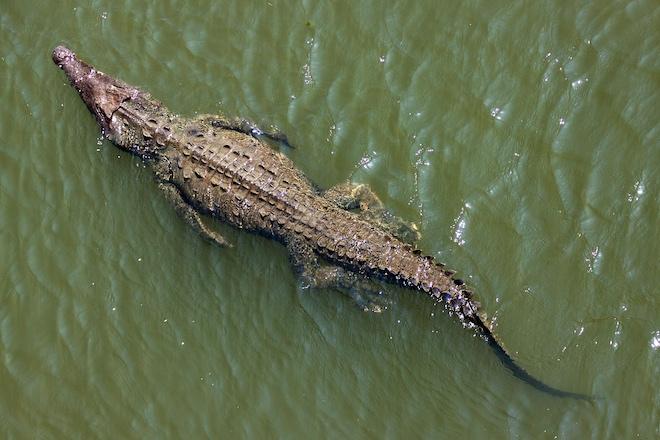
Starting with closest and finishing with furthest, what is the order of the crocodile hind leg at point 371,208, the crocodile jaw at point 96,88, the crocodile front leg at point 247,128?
the crocodile hind leg at point 371,208
the crocodile front leg at point 247,128
the crocodile jaw at point 96,88

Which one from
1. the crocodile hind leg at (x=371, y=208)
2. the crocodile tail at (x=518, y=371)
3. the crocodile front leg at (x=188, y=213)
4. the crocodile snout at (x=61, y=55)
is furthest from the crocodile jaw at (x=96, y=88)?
the crocodile tail at (x=518, y=371)

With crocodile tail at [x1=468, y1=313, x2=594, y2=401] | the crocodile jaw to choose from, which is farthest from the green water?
the crocodile jaw

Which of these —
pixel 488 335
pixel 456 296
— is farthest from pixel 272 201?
pixel 488 335

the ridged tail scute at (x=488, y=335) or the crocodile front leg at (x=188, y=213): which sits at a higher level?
the crocodile front leg at (x=188, y=213)

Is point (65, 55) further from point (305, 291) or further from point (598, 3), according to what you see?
point (598, 3)

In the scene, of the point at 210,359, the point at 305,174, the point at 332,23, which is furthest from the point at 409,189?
the point at 210,359

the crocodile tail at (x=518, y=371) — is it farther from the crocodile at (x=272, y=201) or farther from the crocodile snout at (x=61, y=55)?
the crocodile snout at (x=61, y=55)

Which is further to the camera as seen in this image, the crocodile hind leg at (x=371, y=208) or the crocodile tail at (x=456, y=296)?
the crocodile hind leg at (x=371, y=208)
